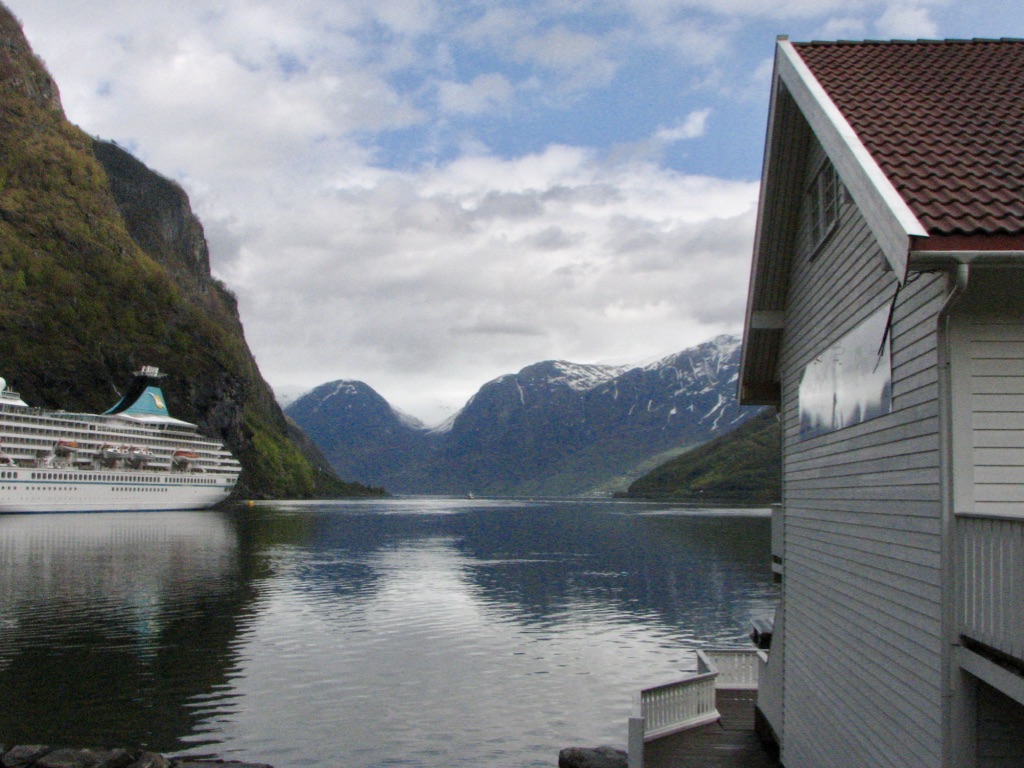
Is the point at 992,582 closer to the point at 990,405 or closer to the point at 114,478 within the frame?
the point at 990,405

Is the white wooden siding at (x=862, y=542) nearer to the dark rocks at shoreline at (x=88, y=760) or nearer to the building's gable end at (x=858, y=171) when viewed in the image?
the building's gable end at (x=858, y=171)

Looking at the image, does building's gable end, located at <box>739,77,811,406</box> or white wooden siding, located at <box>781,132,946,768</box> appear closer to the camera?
white wooden siding, located at <box>781,132,946,768</box>

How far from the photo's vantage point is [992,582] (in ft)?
25.8

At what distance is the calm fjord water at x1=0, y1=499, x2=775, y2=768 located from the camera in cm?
2377

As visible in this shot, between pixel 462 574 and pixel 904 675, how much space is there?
58.9 metres

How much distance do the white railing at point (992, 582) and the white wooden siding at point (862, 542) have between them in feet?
1.85

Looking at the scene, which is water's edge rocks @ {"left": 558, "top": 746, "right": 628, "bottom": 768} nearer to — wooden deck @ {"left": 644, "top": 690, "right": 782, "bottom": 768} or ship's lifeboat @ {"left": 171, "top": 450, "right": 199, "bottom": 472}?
wooden deck @ {"left": 644, "top": 690, "right": 782, "bottom": 768}

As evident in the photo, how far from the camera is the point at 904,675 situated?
33.3ft

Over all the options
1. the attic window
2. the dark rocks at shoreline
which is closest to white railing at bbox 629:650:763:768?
the dark rocks at shoreline

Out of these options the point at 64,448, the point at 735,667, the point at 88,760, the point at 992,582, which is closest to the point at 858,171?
the point at 992,582

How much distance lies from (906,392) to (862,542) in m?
2.72

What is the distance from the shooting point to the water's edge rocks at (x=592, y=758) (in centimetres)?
1980

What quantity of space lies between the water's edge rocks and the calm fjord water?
1.71m


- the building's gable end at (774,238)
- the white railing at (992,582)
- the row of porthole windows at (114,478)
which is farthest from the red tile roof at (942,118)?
the row of porthole windows at (114,478)
